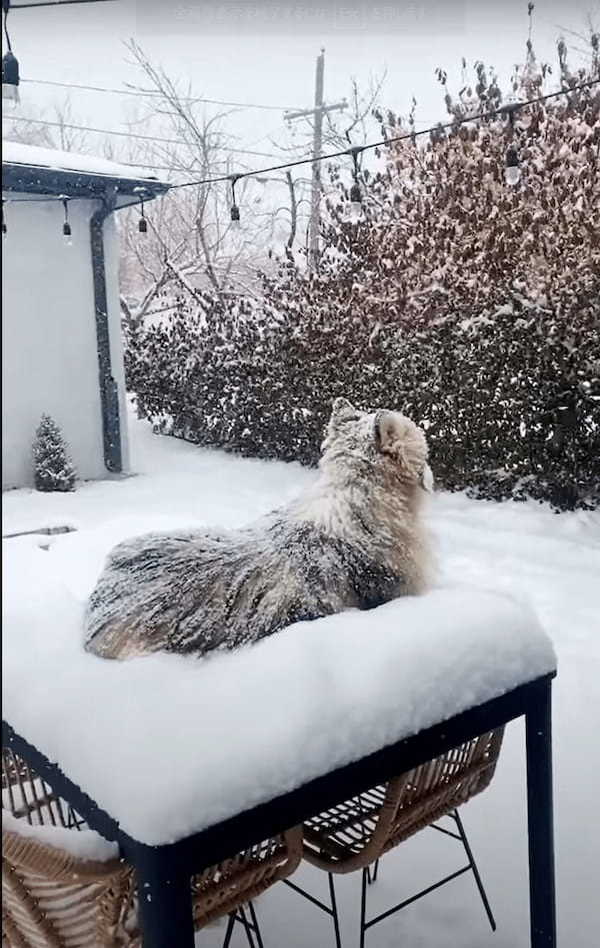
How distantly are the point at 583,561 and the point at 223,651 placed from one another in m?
2.01

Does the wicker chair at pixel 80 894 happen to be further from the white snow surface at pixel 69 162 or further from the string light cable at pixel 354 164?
the white snow surface at pixel 69 162

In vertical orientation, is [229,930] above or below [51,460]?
below

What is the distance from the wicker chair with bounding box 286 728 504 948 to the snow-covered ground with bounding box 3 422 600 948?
10 cm

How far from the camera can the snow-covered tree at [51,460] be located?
2412 mm

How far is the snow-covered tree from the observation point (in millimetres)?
2412

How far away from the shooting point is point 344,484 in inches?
51.7

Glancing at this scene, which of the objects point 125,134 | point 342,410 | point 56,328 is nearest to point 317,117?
point 125,134

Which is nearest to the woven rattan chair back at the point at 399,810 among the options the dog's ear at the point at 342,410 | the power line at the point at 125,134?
the dog's ear at the point at 342,410

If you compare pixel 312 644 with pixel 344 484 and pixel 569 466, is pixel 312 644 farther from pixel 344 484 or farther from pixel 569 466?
pixel 569 466

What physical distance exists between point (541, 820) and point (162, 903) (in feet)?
1.91

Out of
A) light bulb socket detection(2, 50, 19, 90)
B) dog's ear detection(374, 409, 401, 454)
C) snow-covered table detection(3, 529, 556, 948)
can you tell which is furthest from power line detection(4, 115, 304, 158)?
snow-covered table detection(3, 529, 556, 948)

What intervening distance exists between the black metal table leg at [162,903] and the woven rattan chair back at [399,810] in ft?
1.12

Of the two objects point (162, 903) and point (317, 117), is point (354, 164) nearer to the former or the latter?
point (317, 117)

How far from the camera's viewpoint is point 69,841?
0.71 m
